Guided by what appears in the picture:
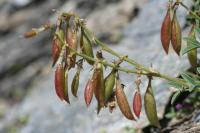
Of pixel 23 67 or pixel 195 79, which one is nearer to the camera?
pixel 195 79

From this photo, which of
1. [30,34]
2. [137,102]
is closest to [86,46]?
[30,34]

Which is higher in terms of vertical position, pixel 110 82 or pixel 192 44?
pixel 192 44

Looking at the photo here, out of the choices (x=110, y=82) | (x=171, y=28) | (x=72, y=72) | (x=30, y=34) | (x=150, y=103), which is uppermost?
(x=72, y=72)

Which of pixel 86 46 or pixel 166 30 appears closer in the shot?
pixel 86 46

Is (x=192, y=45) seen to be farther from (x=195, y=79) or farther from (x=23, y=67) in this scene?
(x=23, y=67)

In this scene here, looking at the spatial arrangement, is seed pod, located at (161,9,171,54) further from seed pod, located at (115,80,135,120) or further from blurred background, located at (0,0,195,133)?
blurred background, located at (0,0,195,133)

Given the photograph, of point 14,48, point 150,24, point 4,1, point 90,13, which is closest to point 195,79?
point 150,24

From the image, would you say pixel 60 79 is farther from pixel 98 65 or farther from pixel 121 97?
pixel 121 97

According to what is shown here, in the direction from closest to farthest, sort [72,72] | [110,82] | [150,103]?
[110,82]
[150,103]
[72,72]
